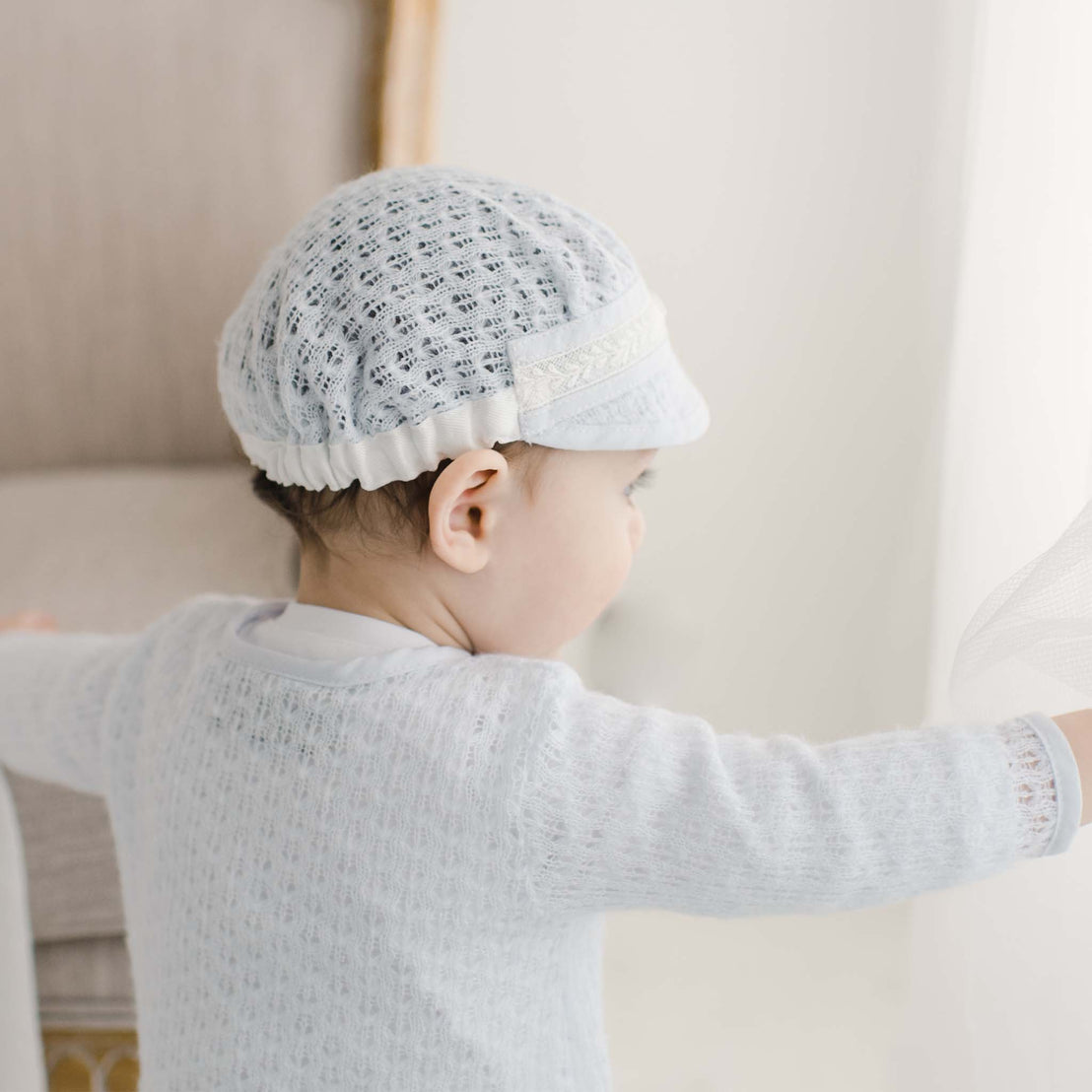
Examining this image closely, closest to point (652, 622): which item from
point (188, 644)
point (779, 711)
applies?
point (779, 711)

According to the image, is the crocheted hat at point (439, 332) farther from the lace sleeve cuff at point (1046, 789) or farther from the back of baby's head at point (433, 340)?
the lace sleeve cuff at point (1046, 789)

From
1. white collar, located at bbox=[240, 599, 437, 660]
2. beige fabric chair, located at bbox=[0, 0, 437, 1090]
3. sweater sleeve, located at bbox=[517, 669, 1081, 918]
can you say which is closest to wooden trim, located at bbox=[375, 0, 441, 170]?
beige fabric chair, located at bbox=[0, 0, 437, 1090]

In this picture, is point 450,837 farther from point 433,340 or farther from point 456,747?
point 433,340

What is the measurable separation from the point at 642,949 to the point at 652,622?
37cm

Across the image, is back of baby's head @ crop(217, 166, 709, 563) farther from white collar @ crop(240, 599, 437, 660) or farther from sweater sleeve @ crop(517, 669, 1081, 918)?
sweater sleeve @ crop(517, 669, 1081, 918)

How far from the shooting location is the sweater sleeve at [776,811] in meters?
0.52

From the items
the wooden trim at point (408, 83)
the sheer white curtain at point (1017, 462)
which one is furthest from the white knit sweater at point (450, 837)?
the wooden trim at point (408, 83)

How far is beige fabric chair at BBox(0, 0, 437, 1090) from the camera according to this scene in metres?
1.10

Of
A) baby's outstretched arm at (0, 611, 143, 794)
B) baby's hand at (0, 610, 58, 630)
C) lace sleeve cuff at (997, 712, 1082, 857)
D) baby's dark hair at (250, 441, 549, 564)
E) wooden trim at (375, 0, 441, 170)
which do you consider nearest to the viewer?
lace sleeve cuff at (997, 712, 1082, 857)

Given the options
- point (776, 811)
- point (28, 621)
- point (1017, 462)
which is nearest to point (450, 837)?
point (776, 811)

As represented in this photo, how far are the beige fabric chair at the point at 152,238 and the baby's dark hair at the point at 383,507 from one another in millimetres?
419

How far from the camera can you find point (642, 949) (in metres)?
1.22

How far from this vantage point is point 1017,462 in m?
0.64

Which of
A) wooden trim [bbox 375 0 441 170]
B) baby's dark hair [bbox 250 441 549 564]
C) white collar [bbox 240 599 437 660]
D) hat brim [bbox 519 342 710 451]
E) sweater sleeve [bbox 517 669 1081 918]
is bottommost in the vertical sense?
sweater sleeve [bbox 517 669 1081 918]
